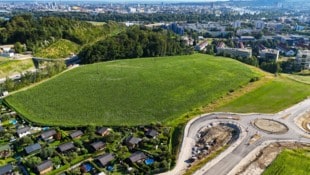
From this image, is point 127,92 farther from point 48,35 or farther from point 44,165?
point 48,35

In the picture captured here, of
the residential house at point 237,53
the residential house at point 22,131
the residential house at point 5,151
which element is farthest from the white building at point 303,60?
the residential house at point 5,151

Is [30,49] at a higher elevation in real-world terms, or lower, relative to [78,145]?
higher

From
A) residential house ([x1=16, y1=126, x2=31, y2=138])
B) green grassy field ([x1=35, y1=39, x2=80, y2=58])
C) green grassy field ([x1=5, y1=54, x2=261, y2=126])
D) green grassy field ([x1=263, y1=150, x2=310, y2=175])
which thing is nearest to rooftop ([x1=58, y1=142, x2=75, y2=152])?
green grassy field ([x1=5, y1=54, x2=261, y2=126])

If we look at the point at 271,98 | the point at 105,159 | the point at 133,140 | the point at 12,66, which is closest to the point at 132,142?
the point at 133,140

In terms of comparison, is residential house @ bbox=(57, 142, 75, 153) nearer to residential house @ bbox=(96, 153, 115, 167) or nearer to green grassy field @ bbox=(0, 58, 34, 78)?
residential house @ bbox=(96, 153, 115, 167)

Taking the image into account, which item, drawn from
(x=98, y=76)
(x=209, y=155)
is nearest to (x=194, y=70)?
(x=98, y=76)

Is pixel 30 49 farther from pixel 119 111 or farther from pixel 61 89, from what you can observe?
pixel 119 111

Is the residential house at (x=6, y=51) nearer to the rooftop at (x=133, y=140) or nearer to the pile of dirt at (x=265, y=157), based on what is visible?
the rooftop at (x=133, y=140)
